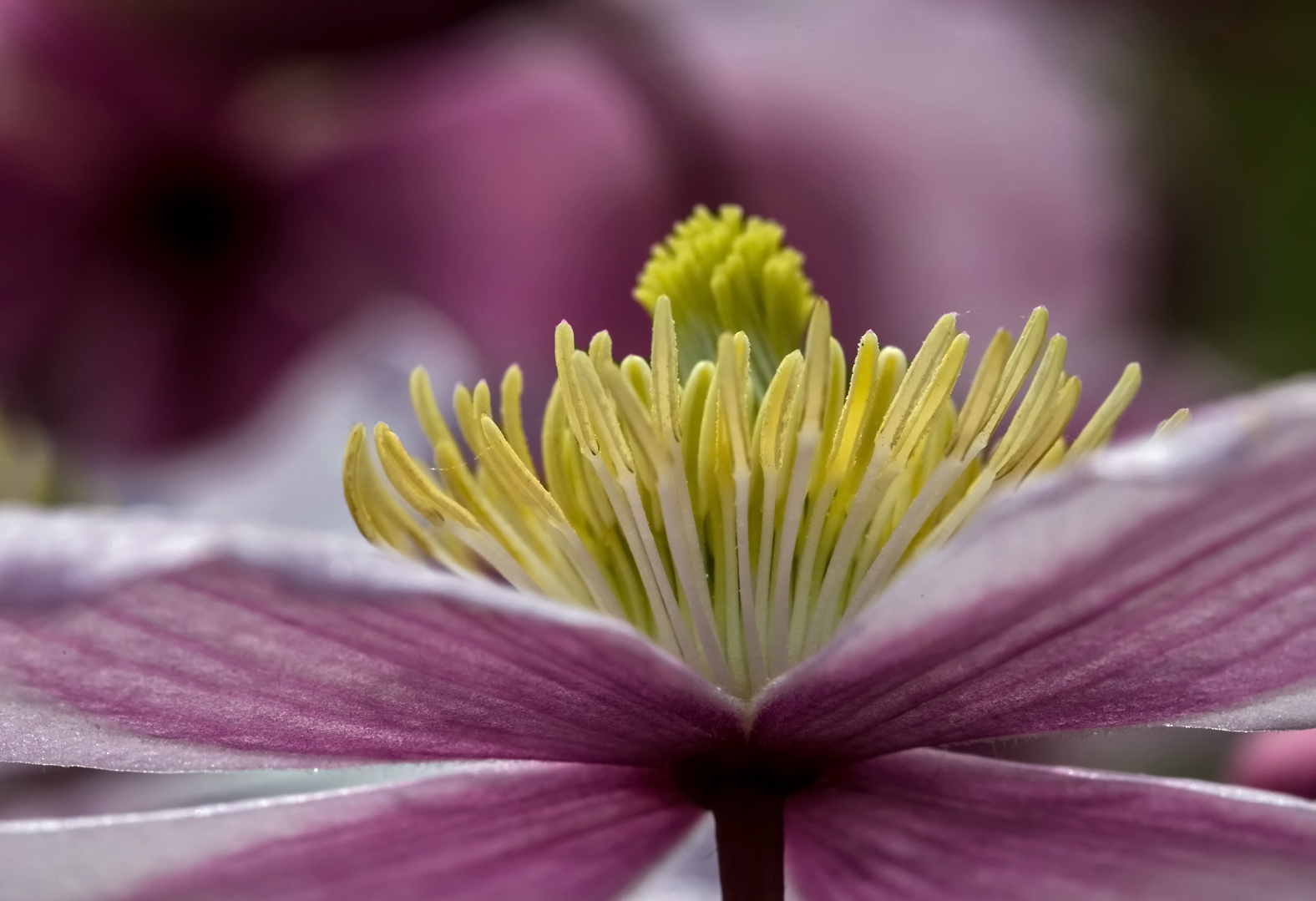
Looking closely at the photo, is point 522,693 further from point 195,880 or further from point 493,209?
point 493,209

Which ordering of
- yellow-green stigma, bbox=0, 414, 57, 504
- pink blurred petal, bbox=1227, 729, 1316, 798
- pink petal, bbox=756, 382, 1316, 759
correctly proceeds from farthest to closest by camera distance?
1. yellow-green stigma, bbox=0, 414, 57, 504
2. pink blurred petal, bbox=1227, 729, 1316, 798
3. pink petal, bbox=756, 382, 1316, 759

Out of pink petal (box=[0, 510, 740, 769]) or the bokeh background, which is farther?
the bokeh background

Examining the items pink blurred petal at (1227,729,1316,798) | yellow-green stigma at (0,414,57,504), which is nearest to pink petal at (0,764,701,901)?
pink blurred petal at (1227,729,1316,798)

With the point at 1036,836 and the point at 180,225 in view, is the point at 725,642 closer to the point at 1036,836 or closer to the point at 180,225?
the point at 1036,836

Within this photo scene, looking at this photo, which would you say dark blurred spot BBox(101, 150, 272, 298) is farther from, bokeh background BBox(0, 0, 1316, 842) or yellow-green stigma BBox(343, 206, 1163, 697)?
yellow-green stigma BBox(343, 206, 1163, 697)

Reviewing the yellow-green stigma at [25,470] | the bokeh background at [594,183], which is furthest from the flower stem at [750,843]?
the bokeh background at [594,183]

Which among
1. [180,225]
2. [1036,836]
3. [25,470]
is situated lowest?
[1036,836]

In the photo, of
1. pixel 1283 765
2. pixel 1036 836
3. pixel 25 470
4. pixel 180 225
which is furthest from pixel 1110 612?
pixel 180 225

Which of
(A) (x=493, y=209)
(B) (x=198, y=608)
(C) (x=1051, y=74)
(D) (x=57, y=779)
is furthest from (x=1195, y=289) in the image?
(B) (x=198, y=608)

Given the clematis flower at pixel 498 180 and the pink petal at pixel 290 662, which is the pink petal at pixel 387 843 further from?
the clematis flower at pixel 498 180
